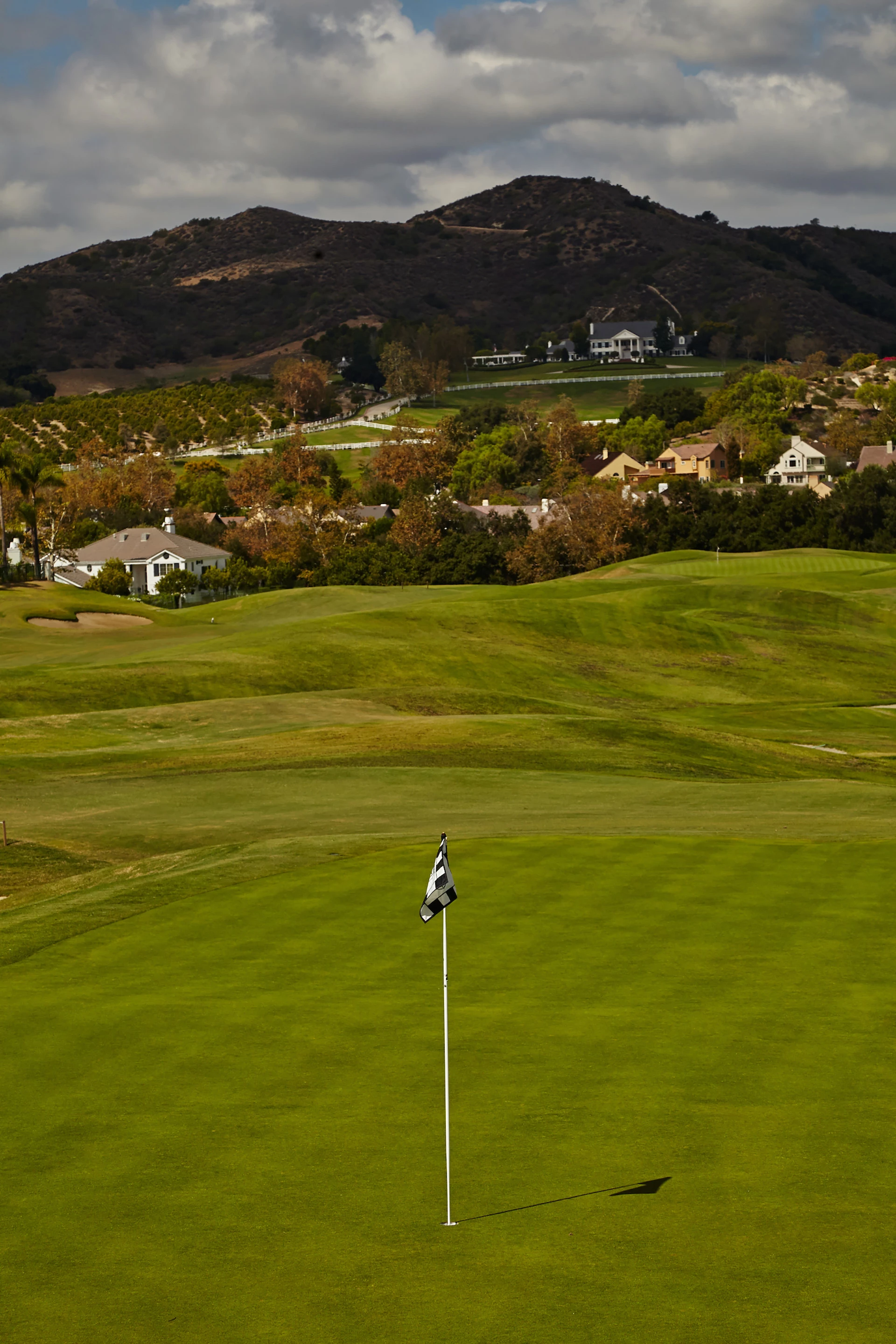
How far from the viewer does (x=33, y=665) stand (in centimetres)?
6469

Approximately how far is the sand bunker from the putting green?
58276 millimetres

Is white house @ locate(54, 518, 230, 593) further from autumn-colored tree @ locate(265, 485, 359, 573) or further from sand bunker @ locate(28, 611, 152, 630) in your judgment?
sand bunker @ locate(28, 611, 152, 630)

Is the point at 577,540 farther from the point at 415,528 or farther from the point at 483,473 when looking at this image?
the point at 483,473

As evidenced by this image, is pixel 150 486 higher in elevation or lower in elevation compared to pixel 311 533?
higher

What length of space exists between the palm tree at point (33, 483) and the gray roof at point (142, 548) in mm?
5588

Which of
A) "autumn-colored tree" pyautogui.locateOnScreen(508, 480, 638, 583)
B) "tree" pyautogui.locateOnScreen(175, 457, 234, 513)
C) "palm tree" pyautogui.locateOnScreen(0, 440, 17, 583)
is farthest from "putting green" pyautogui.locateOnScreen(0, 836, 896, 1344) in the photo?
"tree" pyautogui.locateOnScreen(175, 457, 234, 513)

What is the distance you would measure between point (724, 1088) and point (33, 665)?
54.3 meters

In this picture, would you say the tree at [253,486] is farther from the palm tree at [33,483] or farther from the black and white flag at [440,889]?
the black and white flag at [440,889]

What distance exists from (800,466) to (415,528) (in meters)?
68.5

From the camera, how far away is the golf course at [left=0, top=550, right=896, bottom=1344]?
425 inches

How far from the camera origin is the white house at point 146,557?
144 m

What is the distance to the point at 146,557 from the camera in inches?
5699

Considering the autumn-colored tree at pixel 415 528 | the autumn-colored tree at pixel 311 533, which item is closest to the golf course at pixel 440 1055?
the autumn-colored tree at pixel 415 528


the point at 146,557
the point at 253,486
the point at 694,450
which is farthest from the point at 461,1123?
the point at 694,450
